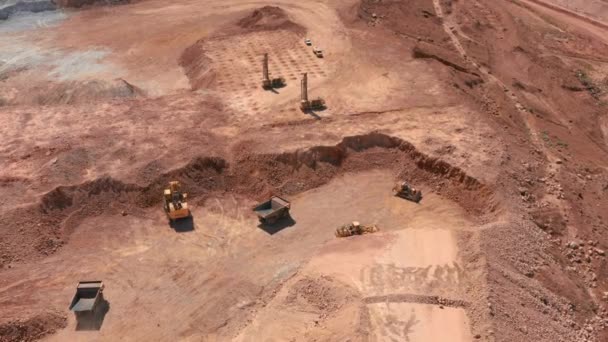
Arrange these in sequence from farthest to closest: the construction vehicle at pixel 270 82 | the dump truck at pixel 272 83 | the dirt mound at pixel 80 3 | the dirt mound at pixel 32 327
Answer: the dirt mound at pixel 80 3 → the dump truck at pixel 272 83 → the construction vehicle at pixel 270 82 → the dirt mound at pixel 32 327

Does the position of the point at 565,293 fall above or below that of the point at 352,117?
below

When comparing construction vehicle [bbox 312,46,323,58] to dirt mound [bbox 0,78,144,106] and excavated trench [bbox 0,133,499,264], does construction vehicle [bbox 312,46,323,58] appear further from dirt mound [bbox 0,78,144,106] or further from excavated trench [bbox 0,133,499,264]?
dirt mound [bbox 0,78,144,106]

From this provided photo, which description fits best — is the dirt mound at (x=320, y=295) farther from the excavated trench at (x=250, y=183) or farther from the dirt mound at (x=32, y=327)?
the dirt mound at (x=32, y=327)

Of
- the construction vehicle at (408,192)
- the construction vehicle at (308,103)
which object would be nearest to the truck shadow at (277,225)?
the construction vehicle at (408,192)

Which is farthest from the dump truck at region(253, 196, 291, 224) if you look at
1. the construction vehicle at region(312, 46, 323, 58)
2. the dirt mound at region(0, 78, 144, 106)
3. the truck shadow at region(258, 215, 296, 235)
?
the construction vehicle at region(312, 46, 323, 58)

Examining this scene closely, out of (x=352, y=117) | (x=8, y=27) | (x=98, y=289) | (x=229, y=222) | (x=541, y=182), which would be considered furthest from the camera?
(x=8, y=27)

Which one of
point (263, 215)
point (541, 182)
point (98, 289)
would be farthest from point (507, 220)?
point (98, 289)

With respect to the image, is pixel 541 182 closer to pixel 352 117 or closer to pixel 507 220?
pixel 507 220
